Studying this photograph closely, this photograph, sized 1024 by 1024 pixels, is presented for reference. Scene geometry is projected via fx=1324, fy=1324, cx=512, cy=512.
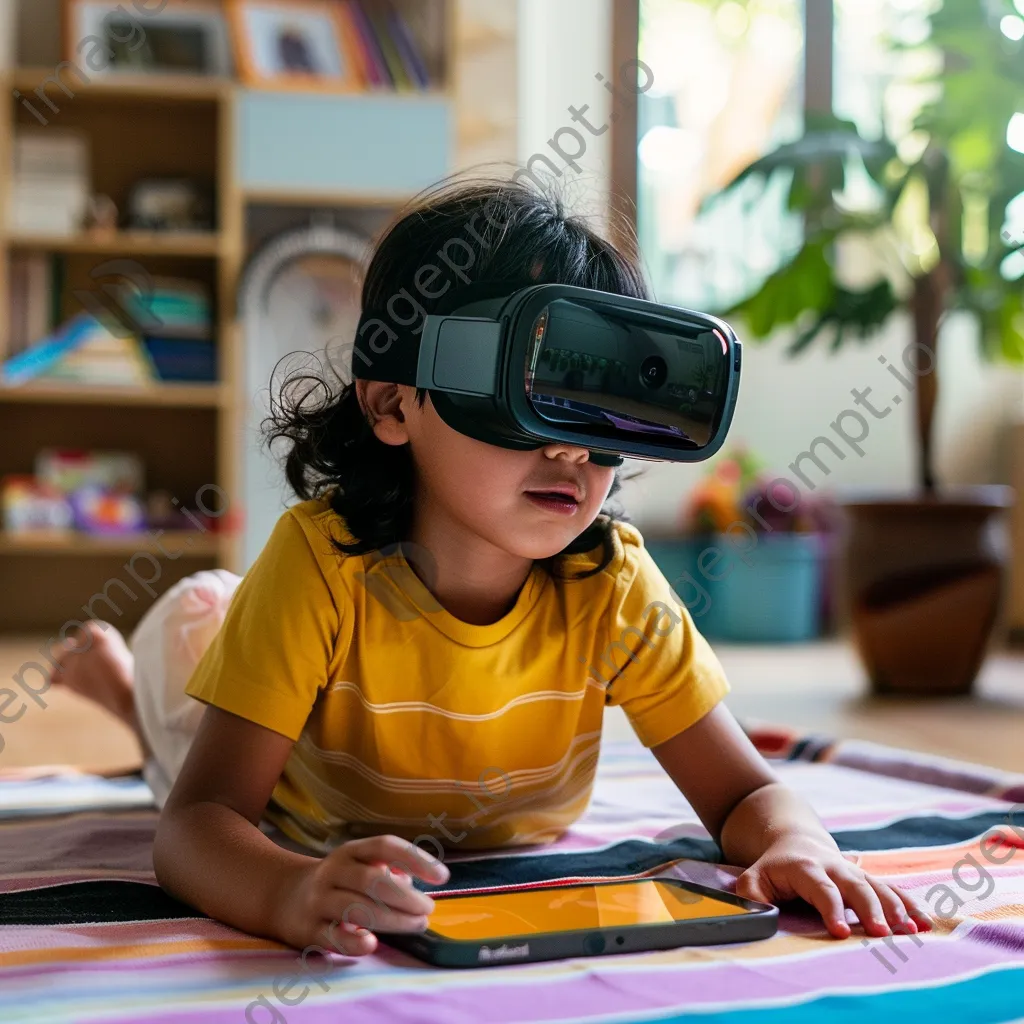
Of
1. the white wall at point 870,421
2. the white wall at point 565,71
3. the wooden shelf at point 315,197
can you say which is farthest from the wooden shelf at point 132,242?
the white wall at point 870,421

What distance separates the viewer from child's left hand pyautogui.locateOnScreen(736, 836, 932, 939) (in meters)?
0.73

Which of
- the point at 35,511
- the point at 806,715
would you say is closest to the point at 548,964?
the point at 806,715

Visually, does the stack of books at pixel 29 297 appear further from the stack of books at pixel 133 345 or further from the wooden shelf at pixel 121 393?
the wooden shelf at pixel 121 393

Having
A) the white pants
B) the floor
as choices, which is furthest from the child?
the floor

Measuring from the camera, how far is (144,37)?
9.56ft

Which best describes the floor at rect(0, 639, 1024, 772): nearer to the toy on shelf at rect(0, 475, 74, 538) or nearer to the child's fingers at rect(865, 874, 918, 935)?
the toy on shelf at rect(0, 475, 74, 538)

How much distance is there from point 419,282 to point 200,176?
7.90 ft

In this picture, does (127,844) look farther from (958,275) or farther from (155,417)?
(155,417)

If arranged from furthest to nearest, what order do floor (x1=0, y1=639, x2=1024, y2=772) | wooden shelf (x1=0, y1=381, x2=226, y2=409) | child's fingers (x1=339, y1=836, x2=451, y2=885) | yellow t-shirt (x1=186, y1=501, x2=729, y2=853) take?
wooden shelf (x1=0, y1=381, x2=226, y2=409)
floor (x1=0, y1=639, x2=1024, y2=772)
yellow t-shirt (x1=186, y1=501, x2=729, y2=853)
child's fingers (x1=339, y1=836, x2=451, y2=885)

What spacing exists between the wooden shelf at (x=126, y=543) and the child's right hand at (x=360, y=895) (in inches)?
87.5

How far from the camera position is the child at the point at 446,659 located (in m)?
0.77

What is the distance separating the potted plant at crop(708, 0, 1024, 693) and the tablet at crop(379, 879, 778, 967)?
1567 millimetres

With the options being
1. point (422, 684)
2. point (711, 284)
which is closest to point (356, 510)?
point (422, 684)

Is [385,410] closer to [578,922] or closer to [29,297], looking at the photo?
[578,922]
